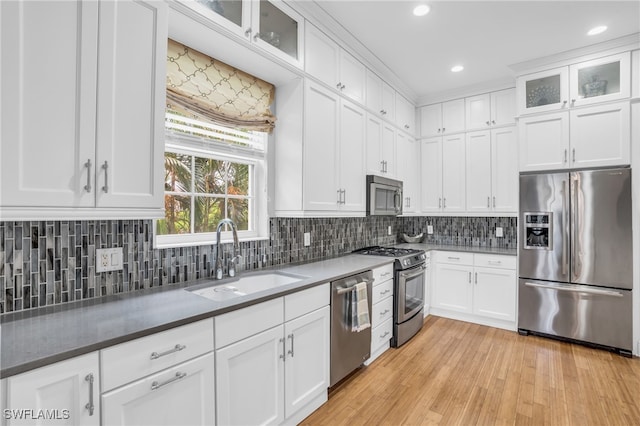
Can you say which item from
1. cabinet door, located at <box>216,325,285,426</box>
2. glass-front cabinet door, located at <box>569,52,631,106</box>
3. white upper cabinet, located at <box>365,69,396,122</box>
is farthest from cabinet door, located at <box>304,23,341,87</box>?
glass-front cabinet door, located at <box>569,52,631,106</box>

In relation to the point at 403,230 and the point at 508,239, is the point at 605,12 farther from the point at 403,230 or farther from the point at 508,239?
the point at 403,230

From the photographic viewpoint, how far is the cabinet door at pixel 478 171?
386cm

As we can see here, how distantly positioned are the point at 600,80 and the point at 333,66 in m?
2.63

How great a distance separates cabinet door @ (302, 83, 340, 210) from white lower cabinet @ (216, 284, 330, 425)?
0.79m

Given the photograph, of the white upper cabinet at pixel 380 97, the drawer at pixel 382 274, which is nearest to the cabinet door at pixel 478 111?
the white upper cabinet at pixel 380 97

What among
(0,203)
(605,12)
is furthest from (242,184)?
(605,12)

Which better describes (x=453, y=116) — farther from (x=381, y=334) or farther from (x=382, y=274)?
(x=381, y=334)

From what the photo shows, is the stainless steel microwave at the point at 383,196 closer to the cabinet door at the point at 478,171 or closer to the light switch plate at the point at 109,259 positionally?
the cabinet door at the point at 478,171

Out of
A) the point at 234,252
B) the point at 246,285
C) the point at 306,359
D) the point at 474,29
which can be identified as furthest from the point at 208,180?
the point at 474,29

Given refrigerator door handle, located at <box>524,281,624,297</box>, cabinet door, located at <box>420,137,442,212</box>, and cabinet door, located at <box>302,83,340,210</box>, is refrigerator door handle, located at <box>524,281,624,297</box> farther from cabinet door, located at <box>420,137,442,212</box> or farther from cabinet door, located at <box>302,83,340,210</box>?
cabinet door, located at <box>302,83,340,210</box>

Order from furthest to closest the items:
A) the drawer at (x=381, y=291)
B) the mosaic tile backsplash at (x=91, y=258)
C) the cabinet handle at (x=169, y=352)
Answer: the drawer at (x=381, y=291), the mosaic tile backsplash at (x=91, y=258), the cabinet handle at (x=169, y=352)

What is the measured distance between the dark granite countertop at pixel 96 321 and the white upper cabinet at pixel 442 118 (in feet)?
10.8

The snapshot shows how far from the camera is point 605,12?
2.48 metres

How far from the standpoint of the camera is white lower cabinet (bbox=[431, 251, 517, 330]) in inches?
136
